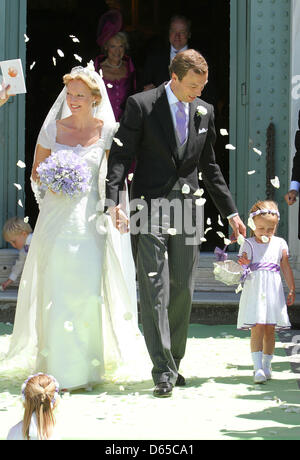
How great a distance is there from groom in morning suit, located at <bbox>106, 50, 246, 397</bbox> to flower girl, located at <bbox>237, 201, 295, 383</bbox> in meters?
0.55

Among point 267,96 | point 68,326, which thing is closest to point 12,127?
point 267,96

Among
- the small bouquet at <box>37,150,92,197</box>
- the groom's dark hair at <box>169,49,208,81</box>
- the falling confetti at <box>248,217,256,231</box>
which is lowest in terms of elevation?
the falling confetti at <box>248,217,256,231</box>

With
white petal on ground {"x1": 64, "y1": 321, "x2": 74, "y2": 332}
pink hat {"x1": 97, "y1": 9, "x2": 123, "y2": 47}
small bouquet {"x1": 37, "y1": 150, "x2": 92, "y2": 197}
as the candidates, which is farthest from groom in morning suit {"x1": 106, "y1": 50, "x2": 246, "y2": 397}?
pink hat {"x1": 97, "y1": 9, "x2": 123, "y2": 47}

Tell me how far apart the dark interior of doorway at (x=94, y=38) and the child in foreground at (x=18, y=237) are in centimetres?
209

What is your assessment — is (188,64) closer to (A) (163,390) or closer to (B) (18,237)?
(A) (163,390)

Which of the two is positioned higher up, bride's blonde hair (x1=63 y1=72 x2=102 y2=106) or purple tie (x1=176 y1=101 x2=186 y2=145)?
bride's blonde hair (x1=63 y1=72 x2=102 y2=106)

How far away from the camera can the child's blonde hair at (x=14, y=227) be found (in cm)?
954

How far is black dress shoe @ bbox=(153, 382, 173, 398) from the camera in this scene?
6.27 m

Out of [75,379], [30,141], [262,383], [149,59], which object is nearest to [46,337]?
[75,379]

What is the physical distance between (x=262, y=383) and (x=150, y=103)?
1.98 m

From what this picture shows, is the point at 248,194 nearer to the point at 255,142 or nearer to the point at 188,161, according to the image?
the point at 255,142

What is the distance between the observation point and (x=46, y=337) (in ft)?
21.9

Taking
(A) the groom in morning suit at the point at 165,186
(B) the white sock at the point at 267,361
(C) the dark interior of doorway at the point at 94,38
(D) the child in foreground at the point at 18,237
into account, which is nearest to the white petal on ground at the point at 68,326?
(A) the groom in morning suit at the point at 165,186

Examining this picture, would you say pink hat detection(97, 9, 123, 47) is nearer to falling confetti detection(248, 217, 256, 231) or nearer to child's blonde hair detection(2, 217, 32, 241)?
child's blonde hair detection(2, 217, 32, 241)
